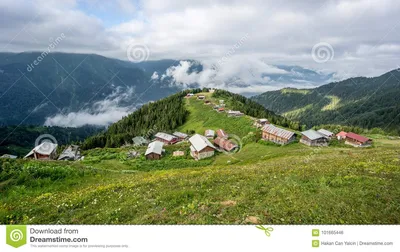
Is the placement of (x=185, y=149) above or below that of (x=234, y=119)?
below

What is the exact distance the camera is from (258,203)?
11.6 metres

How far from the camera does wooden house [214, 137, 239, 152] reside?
73438 mm

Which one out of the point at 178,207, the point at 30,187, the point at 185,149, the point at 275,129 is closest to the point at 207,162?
the point at 185,149

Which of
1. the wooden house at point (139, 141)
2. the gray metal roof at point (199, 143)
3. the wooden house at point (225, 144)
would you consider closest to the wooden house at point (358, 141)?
the wooden house at point (225, 144)

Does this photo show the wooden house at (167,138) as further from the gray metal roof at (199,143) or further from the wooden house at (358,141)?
the wooden house at (358,141)

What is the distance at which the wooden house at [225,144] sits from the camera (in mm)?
73438

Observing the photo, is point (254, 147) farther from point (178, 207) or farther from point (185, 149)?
point (178, 207)

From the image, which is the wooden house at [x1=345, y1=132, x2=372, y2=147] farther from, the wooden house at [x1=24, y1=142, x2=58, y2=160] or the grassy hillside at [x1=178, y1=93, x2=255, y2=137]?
the wooden house at [x1=24, y1=142, x2=58, y2=160]

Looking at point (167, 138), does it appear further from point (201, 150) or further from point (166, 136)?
point (201, 150)

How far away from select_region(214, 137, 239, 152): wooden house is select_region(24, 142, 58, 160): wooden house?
6040 centimetres

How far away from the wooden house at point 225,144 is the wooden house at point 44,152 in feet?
198

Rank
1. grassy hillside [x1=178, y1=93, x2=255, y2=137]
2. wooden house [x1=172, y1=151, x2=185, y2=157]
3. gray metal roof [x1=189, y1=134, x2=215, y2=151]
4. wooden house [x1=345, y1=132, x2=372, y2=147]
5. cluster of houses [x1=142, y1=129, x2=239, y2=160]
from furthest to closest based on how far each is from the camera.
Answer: grassy hillside [x1=178, y1=93, x2=255, y2=137] < wooden house [x1=172, y1=151, x2=185, y2=157] < wooden house [x1=345, y1=132, x2=372, y2=147] < cluster of houses [x1=142, y1=129, x2=239, y2=160] < gray metal roof [x1=189, y1=134, x2=215, y2=151]

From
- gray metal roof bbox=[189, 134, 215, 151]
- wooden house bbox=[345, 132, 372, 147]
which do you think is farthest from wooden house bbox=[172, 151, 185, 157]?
wooden house bbox=[345, 132, 372, 147]
